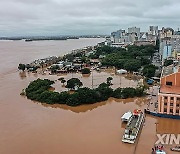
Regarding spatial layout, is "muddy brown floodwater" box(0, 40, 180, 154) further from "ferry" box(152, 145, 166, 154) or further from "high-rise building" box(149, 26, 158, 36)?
"high-rise building" box(149, 26, 158, 36)

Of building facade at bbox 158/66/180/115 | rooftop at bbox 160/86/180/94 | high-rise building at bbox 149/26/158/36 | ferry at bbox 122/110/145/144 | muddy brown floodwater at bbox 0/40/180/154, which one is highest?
high-rise building at bbox 149/26/158/36

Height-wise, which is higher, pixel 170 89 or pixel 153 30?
pixel 153 30

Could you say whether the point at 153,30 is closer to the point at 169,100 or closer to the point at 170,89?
the point at 170,89

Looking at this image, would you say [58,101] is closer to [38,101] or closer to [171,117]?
[38,101]

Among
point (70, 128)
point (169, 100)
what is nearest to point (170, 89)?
point (169, 100)

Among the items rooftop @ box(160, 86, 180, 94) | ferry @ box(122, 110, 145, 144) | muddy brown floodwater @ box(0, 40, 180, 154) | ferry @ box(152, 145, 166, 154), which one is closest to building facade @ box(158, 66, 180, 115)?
rooftop @ box(160, 86, 180, 94)

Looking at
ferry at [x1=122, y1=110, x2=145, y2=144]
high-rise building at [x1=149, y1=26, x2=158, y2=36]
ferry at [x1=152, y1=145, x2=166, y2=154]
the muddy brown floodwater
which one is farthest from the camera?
high-rise building at [x1=149, y1=26, x2=158, y2=36]

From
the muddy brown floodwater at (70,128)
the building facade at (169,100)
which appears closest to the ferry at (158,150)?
the muddy brown floodwater at (70,128)
